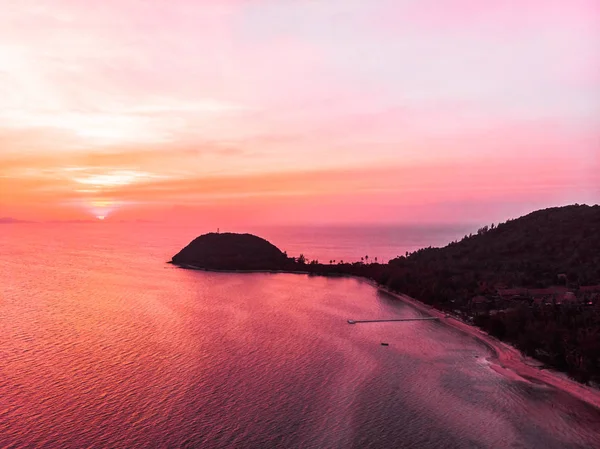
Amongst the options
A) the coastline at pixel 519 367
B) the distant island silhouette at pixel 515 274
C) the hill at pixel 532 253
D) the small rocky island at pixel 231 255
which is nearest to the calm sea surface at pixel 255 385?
the coastline at pixel 519 367

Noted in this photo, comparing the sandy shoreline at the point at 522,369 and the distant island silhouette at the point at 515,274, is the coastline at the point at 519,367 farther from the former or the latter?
the distant island silhouette at the point at 515,274

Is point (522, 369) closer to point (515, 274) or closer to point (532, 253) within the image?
point (515, 274)

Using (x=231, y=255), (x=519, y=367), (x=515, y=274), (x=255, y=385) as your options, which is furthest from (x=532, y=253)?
(x=231, y=255)

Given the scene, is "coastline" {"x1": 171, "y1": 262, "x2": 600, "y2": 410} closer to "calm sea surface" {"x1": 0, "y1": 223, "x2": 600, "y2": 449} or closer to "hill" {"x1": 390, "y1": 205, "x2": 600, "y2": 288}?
"calm sea surface" {"x1": 0, "y1": 223, "x2": 600, "y2": 449}

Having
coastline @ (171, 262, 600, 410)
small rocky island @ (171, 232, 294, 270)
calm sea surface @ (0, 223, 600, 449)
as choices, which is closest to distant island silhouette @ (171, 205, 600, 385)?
small rocky island @ (171, 232, 294, 270)

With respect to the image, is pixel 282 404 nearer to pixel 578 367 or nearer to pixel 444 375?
pixel 444 375

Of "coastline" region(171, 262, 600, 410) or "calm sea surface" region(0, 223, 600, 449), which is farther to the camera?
"coastline" region(171, 262, 600, 410)
